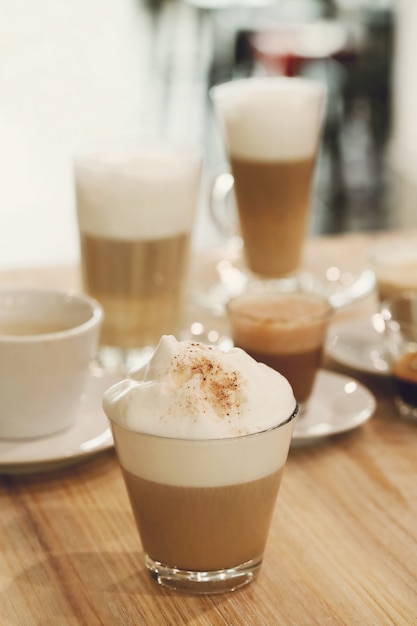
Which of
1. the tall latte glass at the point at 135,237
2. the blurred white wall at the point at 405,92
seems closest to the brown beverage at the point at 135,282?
the tall latte glass at the point at 135,237

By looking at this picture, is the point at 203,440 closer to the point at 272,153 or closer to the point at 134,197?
the point at 134,197

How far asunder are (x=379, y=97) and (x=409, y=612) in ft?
17.1

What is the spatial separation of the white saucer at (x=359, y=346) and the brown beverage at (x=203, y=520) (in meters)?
0.51

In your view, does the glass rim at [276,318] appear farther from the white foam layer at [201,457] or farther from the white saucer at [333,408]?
the white foam layer at [201,457]

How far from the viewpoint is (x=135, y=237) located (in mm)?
1377

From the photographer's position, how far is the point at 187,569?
2.82 ft

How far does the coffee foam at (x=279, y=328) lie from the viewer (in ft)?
3.86

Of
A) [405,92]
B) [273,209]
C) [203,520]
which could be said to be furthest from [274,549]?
[405,92]

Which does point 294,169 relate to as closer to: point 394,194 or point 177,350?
point 177,350

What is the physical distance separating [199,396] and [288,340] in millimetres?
371

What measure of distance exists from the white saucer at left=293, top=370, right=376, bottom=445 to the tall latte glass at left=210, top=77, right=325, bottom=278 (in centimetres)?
38

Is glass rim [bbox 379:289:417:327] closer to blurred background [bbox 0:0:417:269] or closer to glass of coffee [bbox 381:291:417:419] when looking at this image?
glass of coffee [bbox 381:291:417:419]

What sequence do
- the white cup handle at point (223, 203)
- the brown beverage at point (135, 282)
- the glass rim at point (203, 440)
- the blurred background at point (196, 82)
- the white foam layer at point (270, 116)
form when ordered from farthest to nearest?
1. the blurred background at point (196, 82)
2. the white cup handle at point (223, 203)
3. the white foam layer at point (270, 116)
4. the brown beverage at point (135, 282)
5. the glass rim at point (203, 440)

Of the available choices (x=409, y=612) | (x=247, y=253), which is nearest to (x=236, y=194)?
(x=247, y=253)
